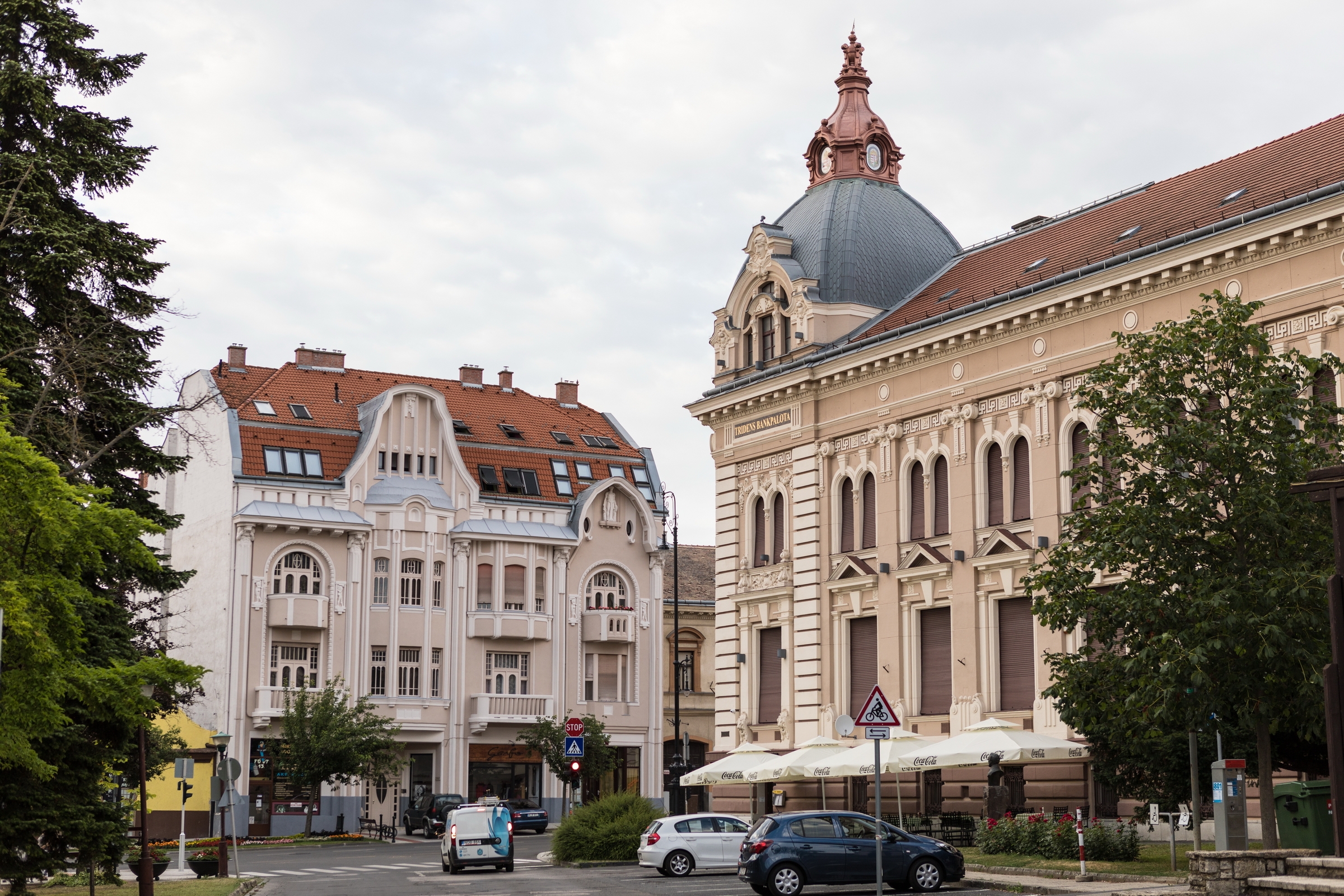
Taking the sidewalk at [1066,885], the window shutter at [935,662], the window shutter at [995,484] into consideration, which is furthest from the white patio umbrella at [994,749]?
the window shutter at [995,484]

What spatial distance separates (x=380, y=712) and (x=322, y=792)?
3800mm

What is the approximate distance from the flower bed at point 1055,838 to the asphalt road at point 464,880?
341cm

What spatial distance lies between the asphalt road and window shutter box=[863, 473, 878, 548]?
1164 centimetres

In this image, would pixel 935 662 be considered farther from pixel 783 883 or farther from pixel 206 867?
pixel 206 867

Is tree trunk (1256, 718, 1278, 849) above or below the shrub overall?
above

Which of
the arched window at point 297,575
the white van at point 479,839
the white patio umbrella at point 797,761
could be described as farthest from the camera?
the arched window at point 297,575

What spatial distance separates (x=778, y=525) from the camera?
4688 centimetres

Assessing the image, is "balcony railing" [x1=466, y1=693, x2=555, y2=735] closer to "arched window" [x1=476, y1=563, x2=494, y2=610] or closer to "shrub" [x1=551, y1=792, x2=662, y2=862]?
"arched window" [x1=476, y1=563, x2=494, y2=610]

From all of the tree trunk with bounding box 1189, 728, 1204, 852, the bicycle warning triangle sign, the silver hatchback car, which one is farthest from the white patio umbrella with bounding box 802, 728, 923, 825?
the bicycle warning triangle sign

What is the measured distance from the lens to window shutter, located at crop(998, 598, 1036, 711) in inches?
1480

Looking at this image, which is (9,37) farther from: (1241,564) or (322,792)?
(322,792)

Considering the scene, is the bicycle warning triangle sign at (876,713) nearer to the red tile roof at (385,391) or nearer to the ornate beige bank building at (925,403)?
the ornate beige bank building at (925,403)

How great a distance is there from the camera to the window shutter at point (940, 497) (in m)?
40.8

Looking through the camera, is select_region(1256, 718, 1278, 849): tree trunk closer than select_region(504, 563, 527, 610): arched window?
Yes
